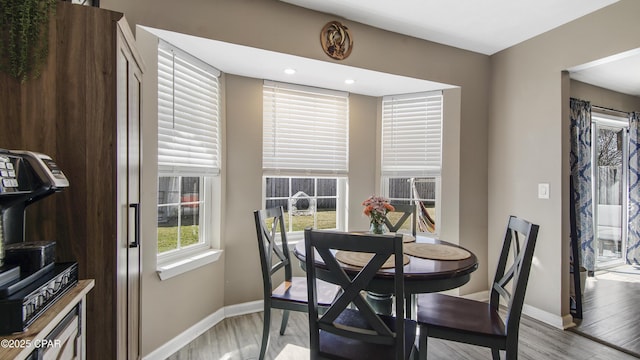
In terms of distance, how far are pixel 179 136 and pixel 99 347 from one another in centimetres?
153

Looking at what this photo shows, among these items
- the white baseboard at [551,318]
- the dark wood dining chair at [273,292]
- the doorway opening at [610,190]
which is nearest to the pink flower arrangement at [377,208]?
the dark wood dining chair at [273,292]

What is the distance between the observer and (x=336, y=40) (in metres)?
2.56

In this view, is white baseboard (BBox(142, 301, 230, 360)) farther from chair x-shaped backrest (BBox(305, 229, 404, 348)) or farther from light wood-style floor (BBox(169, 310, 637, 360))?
chair x-shaped backrest (BBox(305, 229, 404, 348))

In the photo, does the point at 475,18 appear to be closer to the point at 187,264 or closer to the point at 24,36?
the point at 24,36

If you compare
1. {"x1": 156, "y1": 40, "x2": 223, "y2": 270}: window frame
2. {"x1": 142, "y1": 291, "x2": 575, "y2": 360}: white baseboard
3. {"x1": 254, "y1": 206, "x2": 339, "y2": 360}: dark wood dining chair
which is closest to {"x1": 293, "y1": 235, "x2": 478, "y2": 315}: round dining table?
{"x1": 254, "y1": 206, "x2": 339, "y2": 360}: dark wood dining chair

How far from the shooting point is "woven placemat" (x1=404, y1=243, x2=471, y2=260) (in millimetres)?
1912

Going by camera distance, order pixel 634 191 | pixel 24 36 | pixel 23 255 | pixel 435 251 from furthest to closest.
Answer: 1. pixel 634 191
2. pixel 435 251
3. pixel 24 36
4. pixel 23 255

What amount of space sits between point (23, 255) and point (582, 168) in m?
4.24

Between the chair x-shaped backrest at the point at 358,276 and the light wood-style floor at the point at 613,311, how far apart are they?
7.45 feet

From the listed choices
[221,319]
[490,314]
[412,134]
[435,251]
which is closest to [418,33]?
[412,134]

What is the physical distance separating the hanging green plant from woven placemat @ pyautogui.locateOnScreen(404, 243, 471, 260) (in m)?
2.10

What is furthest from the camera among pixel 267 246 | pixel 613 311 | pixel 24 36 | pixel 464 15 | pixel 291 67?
pixel 613 311

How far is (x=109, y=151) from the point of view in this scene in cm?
115

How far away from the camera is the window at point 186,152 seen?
2.19 metres
